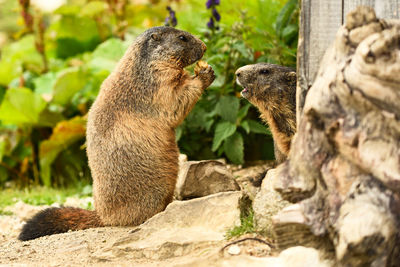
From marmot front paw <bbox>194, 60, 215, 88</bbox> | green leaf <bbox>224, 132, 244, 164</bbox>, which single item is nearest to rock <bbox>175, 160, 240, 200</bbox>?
marmot front paw <bbox>194, 60, 215, 88</bbox>

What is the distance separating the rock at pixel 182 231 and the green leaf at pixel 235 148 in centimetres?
229

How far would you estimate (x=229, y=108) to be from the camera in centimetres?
666

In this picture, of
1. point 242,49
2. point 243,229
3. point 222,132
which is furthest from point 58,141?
point 243,229

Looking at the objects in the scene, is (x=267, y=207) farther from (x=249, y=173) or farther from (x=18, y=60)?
(x=18, y=60)

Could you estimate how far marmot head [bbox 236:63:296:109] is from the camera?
198 inches

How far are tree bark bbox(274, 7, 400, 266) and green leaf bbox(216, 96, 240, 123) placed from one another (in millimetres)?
3448

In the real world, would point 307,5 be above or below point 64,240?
above

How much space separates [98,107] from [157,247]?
1652mm

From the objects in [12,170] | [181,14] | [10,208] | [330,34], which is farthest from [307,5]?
[12,170]

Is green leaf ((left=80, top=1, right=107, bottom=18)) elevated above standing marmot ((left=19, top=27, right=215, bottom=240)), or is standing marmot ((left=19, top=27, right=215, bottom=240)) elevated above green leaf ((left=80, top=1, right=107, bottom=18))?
green leaf ((left=80, top=1, right=107, bottom=18))

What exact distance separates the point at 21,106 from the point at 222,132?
3.67m

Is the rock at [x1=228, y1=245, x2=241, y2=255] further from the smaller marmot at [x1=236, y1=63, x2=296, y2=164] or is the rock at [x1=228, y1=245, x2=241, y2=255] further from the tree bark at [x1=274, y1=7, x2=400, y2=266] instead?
the smaller marmot at [x1=236, y1=63, x2=296, y2=164]

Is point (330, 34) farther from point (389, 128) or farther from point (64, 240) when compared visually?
point (64, 240)

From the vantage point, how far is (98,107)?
494 centimetres
